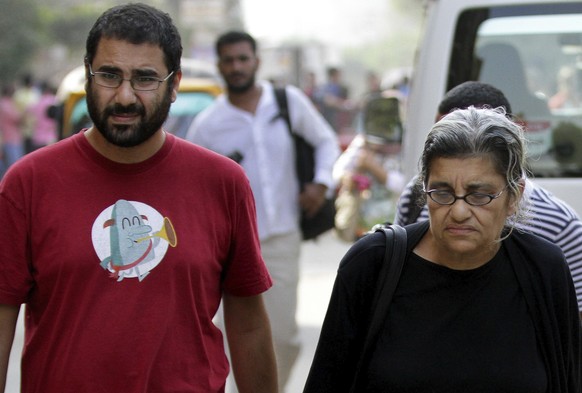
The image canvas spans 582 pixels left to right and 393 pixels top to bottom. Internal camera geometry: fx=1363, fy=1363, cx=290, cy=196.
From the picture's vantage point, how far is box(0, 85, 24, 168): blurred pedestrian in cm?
2469

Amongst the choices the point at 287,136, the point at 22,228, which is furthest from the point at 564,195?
the point at 22,228

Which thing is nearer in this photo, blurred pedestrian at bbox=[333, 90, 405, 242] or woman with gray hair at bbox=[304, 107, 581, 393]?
woman with gray hair at bbox=[304, 107, 581, 393]

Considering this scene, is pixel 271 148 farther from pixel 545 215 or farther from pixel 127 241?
pixel 127 241

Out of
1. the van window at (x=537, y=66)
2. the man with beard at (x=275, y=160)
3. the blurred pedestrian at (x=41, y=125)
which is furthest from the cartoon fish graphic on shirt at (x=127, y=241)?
the blurred pedestrian at (x=41, y=125)

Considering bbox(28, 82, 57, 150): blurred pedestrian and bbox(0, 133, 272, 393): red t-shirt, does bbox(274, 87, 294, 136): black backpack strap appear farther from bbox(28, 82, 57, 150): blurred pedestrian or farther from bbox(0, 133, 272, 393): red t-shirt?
bbox(28, 82, 57, 150): blurred pedestrian

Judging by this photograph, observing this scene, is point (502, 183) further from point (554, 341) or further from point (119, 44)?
point (119, 44)

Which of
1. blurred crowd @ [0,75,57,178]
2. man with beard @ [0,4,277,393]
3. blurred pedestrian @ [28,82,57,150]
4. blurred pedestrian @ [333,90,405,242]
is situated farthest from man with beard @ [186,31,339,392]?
Answer: blurred pedestrian @ [28,82,57,150]

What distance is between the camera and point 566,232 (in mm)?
4195

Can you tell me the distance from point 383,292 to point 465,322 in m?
0.21

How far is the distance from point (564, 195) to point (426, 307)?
3089mm

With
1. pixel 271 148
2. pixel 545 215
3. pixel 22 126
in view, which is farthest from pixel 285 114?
pixel 22 126

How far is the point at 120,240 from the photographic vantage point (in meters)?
3.60

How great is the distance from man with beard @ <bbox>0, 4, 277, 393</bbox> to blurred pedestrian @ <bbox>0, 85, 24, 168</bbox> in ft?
69.8

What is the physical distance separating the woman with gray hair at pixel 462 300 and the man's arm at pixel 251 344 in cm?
56
